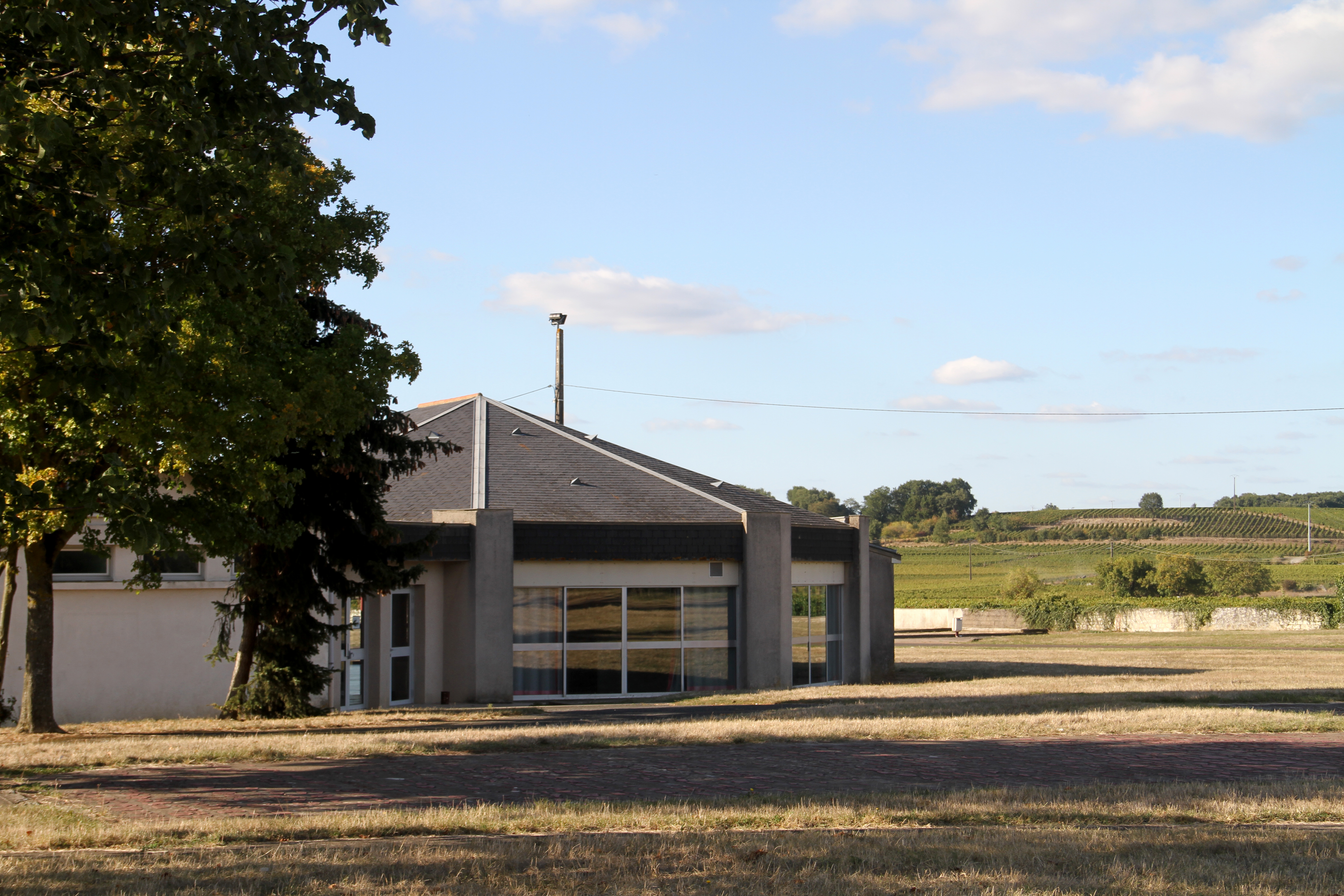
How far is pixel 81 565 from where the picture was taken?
21.6 meters

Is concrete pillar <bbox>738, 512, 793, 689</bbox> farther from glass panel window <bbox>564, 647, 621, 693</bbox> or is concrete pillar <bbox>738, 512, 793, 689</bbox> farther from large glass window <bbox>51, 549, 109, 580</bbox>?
large glass window <bbox>51, 549, 109, 580</bbox>

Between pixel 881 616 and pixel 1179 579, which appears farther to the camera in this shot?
pixel 1179 579

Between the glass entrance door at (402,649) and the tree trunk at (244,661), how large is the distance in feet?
15.3

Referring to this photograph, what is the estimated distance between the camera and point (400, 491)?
27781 millimetres

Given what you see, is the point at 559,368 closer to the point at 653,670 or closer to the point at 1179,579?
the point at 653,670

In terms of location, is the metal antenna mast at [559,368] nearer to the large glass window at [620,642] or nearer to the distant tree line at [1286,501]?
the large glass window at [620,642]

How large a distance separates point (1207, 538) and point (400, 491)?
110715 mm

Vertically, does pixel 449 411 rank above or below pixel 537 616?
above

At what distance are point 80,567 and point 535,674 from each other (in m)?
8.93

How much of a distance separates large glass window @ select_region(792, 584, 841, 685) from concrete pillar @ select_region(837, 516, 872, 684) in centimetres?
17

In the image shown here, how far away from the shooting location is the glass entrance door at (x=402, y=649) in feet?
81.9

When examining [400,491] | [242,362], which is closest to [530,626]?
[400,491]

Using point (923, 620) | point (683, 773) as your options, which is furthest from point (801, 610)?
point (923, 620)

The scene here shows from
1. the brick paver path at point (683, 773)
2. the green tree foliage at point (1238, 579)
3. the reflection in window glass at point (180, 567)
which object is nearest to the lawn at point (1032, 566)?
the green tree foliage at point (1238, 579)
